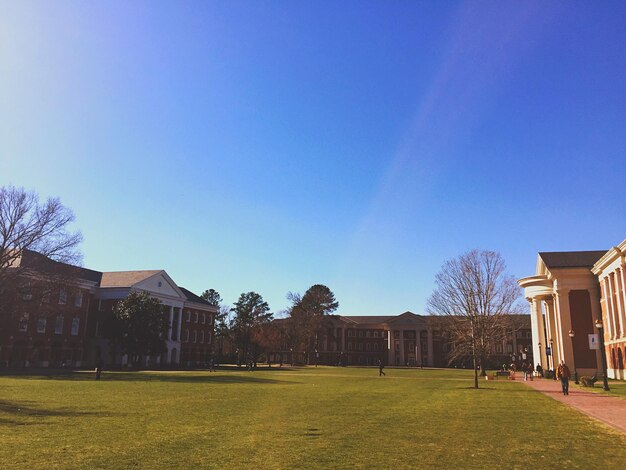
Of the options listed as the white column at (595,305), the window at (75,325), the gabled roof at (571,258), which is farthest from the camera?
the window at (75,325)

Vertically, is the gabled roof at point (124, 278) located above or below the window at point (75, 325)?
above

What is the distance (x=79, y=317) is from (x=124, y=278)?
30.7 feet

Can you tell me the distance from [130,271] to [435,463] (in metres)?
80.4

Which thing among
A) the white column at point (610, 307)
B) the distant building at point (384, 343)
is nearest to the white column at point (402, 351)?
the distant building at point (384, 343)

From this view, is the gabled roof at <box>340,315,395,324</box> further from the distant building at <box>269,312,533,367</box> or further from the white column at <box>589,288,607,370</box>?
the white column at <box>589,288,607,370</box>

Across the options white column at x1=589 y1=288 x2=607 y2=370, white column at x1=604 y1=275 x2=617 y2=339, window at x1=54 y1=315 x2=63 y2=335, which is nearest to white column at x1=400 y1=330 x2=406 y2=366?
white column at x1=589 y1=288 x2=607 y2=370

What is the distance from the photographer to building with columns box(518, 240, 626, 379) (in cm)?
5272

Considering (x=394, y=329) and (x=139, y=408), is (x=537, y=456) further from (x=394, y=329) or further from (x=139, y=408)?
(x=394, y=329)

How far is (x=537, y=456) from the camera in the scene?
33.7ft

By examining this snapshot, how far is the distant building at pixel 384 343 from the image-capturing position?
5079 inches

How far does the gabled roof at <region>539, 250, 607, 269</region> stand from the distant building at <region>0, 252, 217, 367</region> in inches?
1995

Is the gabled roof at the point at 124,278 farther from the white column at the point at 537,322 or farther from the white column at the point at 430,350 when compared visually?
the white column at the point at 430,350

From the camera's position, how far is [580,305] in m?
62.1

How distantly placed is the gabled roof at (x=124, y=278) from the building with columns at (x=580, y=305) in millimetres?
55842
